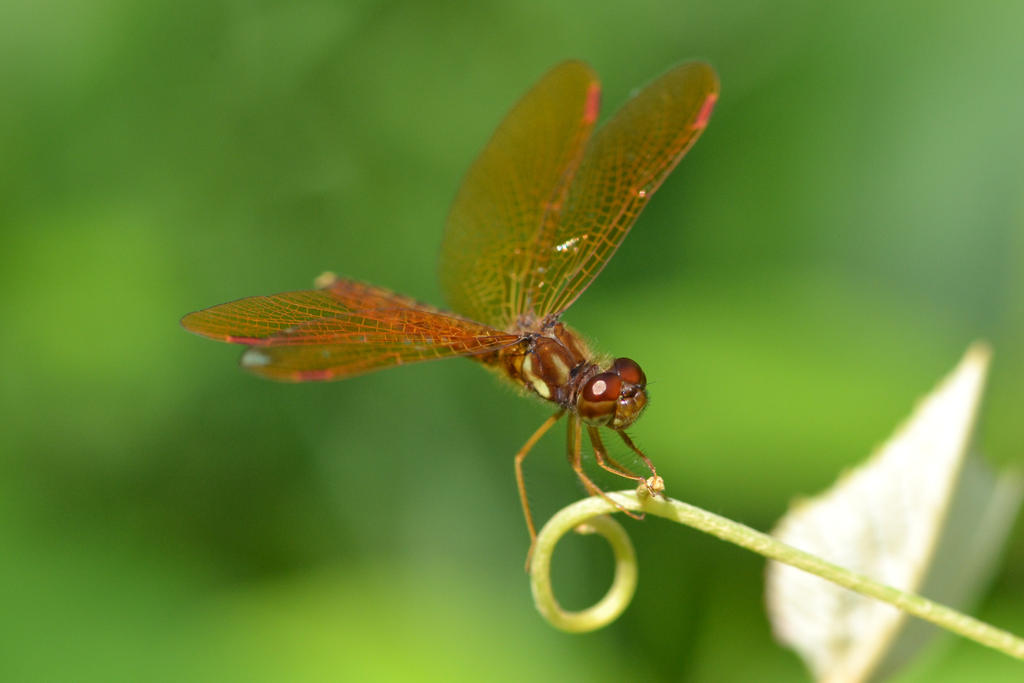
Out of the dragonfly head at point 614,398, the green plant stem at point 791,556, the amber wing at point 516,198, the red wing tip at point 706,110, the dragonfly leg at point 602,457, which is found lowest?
the green plant stem at point 791,556

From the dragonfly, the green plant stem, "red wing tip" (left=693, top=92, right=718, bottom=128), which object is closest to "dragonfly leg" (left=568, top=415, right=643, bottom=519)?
the dragonfly

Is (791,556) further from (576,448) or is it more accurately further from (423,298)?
(423,298)

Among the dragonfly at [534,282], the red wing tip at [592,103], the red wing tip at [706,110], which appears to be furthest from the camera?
the red wing tip at [592,103]

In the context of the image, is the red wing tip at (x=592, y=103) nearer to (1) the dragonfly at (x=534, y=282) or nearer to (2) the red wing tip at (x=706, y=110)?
(1) the dragonfly at (x=534, y=282)

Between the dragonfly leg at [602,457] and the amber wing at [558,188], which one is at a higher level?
the amber wing at [558,188]

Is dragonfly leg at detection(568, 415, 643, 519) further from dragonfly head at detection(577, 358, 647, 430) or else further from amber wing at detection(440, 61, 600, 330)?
amber wing at detection(440, 61, 600, 330)

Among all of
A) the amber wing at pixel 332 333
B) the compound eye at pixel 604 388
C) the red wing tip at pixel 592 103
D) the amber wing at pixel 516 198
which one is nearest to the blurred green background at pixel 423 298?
the amber wing at pixel 516 198
